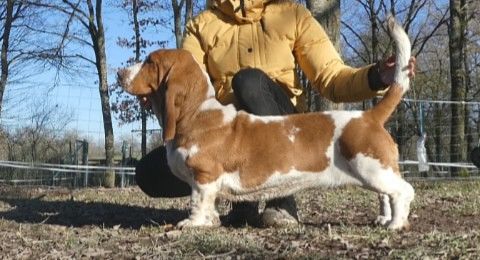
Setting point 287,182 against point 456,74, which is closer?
point 287,182

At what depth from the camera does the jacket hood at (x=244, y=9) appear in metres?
5.12

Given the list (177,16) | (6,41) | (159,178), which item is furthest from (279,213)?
(6,41)

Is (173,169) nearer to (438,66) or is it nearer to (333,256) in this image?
(333,256)

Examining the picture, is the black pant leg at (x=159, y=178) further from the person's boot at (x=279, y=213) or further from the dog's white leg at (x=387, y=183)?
the dog's white leg at (x=387, y=183)

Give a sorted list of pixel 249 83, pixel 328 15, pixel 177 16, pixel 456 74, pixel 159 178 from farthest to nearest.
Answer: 1. pixel 177 16
2. pixel 456 74
3. pixel 328 15
4. pixel 159 178
5. pixel 249 83

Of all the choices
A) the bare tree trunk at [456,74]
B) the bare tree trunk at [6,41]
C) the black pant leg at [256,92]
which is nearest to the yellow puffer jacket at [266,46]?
the black pant leg at [256,92]

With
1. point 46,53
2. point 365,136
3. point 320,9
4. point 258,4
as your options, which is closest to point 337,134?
point 365,136

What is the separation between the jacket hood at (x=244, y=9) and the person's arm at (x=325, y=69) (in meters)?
0.31

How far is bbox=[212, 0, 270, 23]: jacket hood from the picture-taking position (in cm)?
512

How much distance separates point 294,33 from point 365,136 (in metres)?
1.38

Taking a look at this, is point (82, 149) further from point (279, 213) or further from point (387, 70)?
point (387, 70)

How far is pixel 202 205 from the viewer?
14.0 feet

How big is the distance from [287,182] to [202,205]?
0.55 m

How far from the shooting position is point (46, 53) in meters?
24.8
